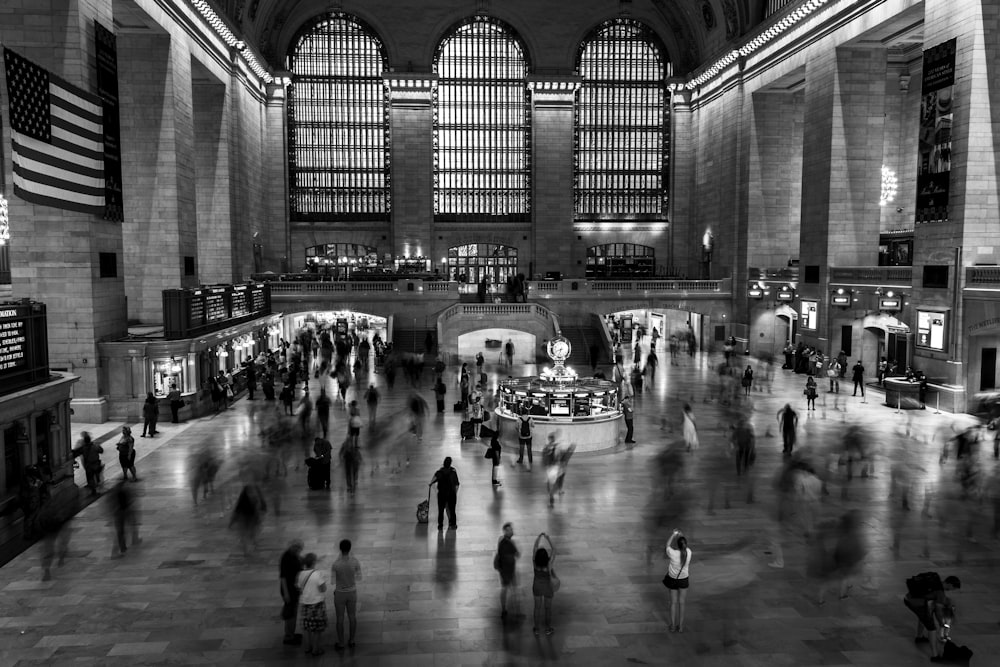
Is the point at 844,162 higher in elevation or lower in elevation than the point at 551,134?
lower

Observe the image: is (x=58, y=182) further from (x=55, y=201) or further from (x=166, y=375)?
(x=166, y=375)

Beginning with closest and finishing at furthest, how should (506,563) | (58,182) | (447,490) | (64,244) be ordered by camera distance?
(506,563), (447,490), (58,182), (64,244)

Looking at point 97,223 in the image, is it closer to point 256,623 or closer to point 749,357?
point 256,623

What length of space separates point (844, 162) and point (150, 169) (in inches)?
1039

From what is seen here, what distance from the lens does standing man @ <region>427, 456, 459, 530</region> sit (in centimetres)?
1278

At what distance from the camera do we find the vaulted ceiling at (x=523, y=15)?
45719mm

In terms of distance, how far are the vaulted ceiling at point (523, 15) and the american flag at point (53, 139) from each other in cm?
2683

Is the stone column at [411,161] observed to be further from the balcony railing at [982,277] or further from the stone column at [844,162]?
the balcony railing at [982,277]

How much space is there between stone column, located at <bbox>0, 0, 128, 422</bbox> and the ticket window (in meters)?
1.42

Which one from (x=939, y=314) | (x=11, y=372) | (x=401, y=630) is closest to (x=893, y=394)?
(x=939, y=314)

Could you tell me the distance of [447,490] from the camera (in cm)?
1284

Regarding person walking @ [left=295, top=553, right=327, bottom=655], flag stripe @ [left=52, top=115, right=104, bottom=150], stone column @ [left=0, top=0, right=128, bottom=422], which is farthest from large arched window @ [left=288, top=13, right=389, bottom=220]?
person walking @ [left=295, top=553, right=327, bottom=655]

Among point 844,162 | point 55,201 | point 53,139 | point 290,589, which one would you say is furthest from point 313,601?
point 844,162

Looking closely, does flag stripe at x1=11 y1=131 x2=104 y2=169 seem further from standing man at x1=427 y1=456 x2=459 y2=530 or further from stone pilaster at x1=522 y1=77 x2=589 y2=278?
stone pilaster at x1=522 y1=77 x2=589 y2=278
